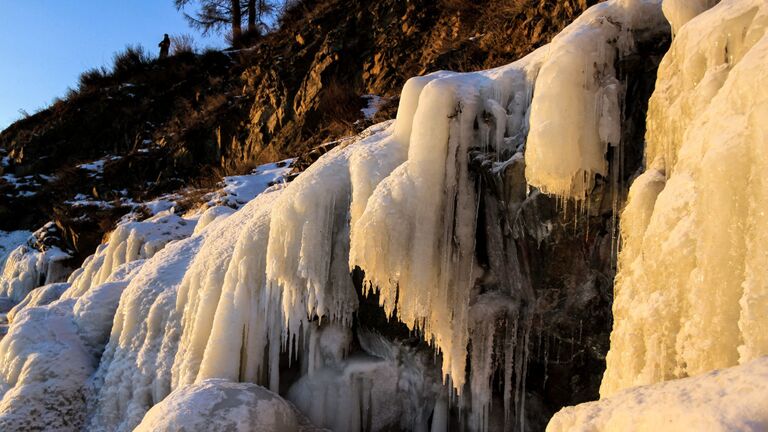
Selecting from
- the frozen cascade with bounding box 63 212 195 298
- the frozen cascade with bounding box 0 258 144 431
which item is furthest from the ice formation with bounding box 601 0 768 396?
the frozen cascade with bounding box 63 212 195 298

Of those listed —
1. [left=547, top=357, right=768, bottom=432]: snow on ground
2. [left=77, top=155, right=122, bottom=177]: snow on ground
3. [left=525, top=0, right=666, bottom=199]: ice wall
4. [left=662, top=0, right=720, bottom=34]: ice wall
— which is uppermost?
[left=77, top=155, right=122, bottom=177]: snow on ground

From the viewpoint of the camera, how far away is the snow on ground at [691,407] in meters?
1.65

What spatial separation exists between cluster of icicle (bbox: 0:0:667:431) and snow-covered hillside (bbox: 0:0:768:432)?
0.06 feet

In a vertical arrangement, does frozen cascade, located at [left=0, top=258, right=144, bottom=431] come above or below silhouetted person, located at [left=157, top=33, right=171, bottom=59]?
below

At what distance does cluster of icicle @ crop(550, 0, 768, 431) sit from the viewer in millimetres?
1857

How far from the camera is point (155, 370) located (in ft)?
19.8

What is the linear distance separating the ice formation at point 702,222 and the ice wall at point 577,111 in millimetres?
628

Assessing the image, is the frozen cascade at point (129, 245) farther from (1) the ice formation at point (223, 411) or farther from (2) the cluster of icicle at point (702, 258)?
(2) the cluster of icicle at point (702, 258)

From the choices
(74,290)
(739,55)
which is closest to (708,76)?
(739,55)

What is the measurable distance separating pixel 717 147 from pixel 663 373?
947mm

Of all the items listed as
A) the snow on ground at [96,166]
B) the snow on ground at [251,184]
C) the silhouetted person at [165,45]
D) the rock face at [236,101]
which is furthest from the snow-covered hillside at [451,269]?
the silhouetted person at [165,45]

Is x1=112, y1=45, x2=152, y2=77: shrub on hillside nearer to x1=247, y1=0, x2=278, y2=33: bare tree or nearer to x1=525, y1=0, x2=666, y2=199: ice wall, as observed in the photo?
x1=247, y1=0, x2=278, y2=33: bare tree

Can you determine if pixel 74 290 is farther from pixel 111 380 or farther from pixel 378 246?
pixel 378 246

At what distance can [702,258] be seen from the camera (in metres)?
2.50
